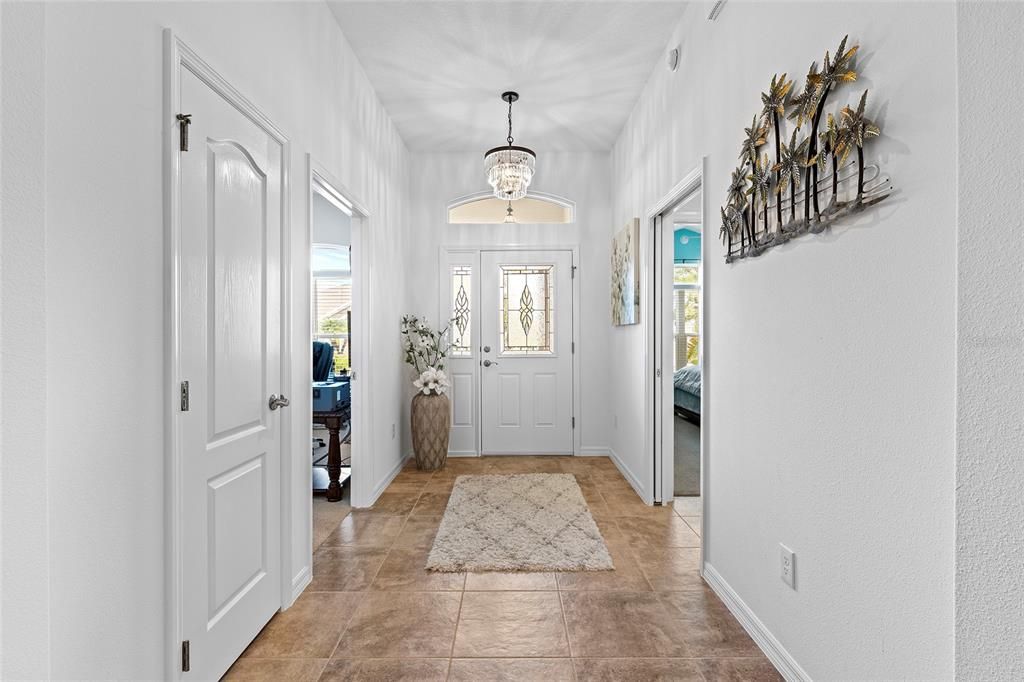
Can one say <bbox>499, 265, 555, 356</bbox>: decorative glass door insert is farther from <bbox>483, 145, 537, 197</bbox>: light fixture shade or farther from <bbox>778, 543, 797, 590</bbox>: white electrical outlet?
<bbox>778, 543, 797, 590</bbox>: white electrical outlet

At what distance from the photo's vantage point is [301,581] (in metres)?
2.43

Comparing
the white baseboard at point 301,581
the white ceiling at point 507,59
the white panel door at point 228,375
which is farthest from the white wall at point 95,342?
the white ceiling at point 507,59

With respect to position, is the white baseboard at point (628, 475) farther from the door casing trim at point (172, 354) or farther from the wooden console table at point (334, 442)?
the door casing trim at point (172, 354)

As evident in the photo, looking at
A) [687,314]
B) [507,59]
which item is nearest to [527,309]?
[507,59]

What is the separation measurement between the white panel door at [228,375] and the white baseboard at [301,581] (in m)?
0.10

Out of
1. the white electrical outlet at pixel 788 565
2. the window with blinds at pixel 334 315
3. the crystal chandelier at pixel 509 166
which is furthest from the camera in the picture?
the window with blinds at pixel 334 315

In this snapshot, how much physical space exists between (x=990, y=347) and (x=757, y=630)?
1539mm

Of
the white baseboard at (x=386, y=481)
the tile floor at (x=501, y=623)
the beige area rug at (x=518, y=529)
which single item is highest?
the white baseboard at (x=386, y=481)

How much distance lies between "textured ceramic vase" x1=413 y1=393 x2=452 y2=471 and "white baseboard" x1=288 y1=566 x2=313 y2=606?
6.66 feet

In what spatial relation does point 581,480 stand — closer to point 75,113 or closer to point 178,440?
point 178,440

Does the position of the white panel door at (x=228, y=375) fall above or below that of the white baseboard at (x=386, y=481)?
above

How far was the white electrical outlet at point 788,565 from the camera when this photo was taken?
174 centimetres

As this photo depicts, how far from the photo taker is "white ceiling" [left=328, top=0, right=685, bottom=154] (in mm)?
2865

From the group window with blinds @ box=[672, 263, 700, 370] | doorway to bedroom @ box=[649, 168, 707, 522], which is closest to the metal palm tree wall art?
doorway to bedroom @ box=[649, 168, 707, 522]
